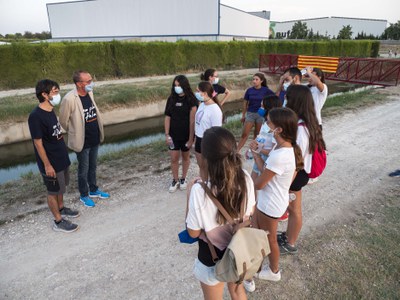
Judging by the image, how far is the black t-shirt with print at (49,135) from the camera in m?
3.03

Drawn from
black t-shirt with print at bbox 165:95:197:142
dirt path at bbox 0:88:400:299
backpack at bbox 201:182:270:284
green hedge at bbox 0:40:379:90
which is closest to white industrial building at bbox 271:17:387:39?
green hedge at bbox 0:40:379:90

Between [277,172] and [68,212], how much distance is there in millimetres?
2867

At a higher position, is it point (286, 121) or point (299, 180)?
point (286, 121)

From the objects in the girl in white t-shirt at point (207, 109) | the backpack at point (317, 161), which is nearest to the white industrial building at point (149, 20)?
the girl in white t-shirt at point (207, 109)

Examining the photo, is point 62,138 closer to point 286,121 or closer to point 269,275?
point 286,121

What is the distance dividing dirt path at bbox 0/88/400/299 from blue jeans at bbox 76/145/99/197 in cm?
27

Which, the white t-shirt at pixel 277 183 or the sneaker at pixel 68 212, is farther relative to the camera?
the sneaker at pixel 68 212

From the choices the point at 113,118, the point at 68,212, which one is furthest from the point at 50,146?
the point at 113,118

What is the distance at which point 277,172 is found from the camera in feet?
6.97

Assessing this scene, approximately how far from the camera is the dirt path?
2.60 metres

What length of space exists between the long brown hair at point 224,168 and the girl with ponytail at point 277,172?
23.9 inches

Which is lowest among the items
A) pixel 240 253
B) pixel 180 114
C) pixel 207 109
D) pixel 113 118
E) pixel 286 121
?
pixel 113 118

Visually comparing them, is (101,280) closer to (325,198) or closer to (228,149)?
(228,149)

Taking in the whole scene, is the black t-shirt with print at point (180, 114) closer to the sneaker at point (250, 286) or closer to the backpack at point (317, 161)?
the backpack at point (317, 161)
